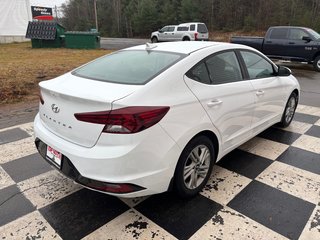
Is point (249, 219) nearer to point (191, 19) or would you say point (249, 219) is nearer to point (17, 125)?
point (17, 125)

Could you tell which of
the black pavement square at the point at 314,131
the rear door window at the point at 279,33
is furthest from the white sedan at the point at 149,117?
the rear door window at the point at 279,33

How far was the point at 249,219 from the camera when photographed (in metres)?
2.45

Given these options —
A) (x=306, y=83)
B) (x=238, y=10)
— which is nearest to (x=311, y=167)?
(x=306, y=83)

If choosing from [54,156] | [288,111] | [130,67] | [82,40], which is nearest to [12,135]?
[54,156]

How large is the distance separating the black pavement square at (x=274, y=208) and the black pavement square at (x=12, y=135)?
3.28 meters

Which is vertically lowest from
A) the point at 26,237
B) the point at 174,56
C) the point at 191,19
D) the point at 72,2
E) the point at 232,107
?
the point at 26,237

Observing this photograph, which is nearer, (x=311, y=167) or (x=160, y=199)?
(x=160, y=199)

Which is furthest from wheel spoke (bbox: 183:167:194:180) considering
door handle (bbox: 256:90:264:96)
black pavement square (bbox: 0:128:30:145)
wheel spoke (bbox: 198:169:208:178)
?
black pavement square (bbox: 0:128:30:145)

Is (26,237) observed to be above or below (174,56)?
below

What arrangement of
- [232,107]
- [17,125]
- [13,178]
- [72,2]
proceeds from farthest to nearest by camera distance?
[72,2] < [17,125] < [13,178] < [232,107]

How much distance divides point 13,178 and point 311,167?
3444 millimetres

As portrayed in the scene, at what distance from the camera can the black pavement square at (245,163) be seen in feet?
10.7

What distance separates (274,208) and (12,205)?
245cm

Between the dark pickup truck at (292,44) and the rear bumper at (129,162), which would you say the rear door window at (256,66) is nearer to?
the rear bumper at (129,162)
